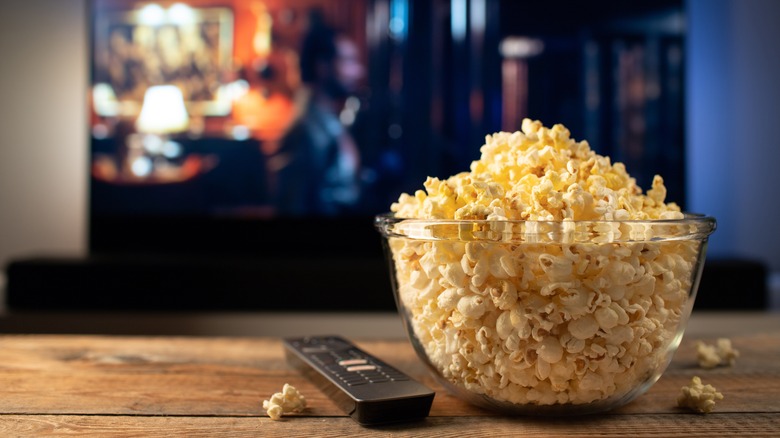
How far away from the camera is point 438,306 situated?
2.11ft

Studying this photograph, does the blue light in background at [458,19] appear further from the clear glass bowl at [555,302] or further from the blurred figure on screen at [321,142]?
the clear glass bowl at [555,302]

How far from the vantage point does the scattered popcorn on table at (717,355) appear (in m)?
0.84

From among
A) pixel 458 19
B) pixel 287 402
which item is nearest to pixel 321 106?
pixel 458 19

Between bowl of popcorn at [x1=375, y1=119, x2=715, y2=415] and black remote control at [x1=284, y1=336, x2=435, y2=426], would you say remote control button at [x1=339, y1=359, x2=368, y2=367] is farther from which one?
bowl of popcorn at [x1=375, y1=119, x2=715, y2=415]

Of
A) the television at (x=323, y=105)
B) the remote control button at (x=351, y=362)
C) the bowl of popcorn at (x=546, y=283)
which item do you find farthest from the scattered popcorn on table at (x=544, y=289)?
the television at (x=323, y=105)

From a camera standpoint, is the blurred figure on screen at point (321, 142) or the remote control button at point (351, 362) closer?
the remote control button at point (351, 362)

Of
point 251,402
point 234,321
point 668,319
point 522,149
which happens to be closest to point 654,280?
point 668,319

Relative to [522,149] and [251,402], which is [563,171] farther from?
[251,402]

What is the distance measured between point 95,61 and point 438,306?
2.64 m

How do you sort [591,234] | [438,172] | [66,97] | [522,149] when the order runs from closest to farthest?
1. [591,234]
2. [522,149]
3. [438,172]
4. [66,97]

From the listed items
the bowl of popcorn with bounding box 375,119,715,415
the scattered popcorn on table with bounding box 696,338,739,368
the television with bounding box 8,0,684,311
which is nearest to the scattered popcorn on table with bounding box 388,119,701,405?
the bowl of popcorn with bounding box 375,119,715,415

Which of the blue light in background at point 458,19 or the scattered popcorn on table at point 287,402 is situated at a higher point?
the blue light in background at point 458,19

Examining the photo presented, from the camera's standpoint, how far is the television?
2842mm

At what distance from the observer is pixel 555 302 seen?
1.96ft
